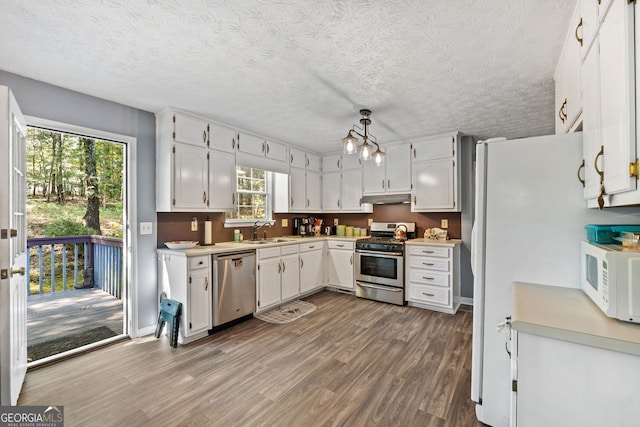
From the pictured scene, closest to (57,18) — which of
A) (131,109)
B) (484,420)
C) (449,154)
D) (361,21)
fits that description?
(131,109)

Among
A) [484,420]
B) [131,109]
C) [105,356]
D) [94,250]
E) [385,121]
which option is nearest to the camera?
[484,420]

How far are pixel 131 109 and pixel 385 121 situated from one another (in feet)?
9.11

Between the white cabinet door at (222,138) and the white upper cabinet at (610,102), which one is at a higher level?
the white cabinet door at (222,138)

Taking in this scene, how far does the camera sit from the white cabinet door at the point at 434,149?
3902 mm

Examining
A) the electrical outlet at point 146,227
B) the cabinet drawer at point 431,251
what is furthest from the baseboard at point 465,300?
the electrical outlet at point 146,227

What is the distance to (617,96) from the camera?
1.00 m

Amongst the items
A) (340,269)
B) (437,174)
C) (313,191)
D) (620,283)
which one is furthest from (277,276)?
(620,283)

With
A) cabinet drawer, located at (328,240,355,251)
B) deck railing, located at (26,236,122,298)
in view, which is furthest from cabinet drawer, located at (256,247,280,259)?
deck railing, located at (26,236,122,298)

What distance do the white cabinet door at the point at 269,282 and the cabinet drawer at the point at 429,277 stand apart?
1.84 meters

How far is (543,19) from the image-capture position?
159 cm

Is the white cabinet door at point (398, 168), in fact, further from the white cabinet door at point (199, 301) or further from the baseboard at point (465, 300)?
the white cabinet door at point (199, 301)

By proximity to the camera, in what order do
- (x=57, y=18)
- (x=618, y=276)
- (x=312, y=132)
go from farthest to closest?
(x=312, y=132) < (x=57, y=18) < (x=618, y=276)

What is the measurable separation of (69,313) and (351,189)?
4.31 metres

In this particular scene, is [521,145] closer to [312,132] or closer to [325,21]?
[325,21]
